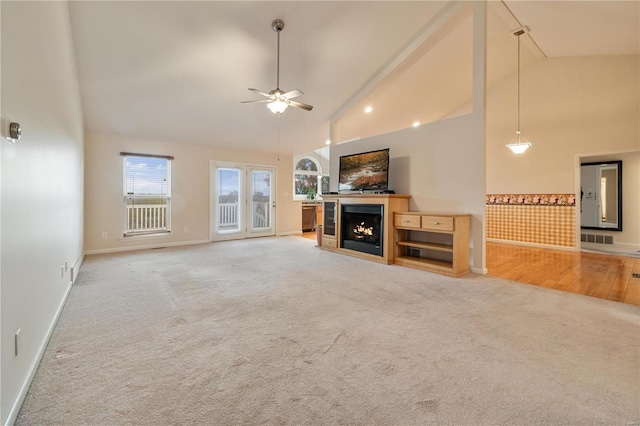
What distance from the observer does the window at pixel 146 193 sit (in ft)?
18.3

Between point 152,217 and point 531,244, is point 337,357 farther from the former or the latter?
point 531,244

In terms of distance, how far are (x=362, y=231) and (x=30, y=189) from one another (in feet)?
14.1

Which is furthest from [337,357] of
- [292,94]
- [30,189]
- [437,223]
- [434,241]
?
[434,241]

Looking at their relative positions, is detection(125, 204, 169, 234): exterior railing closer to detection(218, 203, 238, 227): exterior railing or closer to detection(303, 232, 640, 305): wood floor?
detection(218, 203, 238, 227): exterior railing

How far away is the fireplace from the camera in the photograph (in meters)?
4.60

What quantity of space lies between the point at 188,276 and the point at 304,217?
5.41 meters

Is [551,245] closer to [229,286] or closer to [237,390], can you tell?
[229,286]

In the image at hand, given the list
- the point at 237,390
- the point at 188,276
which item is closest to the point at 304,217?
the point at 188,276

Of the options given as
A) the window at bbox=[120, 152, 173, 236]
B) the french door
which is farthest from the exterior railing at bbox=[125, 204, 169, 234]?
the french door

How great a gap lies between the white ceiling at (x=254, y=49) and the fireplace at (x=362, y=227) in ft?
7.46

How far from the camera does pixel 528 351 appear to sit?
1.80 metres

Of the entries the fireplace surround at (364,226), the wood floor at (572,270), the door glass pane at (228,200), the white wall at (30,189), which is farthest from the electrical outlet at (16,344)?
the door glass pane at (228,200)

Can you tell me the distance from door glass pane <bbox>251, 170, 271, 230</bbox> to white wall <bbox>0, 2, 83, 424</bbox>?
476 centimetres

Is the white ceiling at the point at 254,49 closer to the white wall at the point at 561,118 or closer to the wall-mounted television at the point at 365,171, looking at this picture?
the white wall at the point at 561,118
